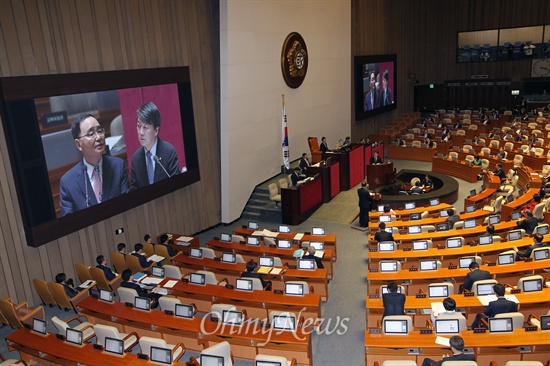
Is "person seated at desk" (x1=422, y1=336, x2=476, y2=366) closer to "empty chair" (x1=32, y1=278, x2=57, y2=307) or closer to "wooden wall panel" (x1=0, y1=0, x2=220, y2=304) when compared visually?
"empty chair" (x1=32, y1=278, x2=57, y2=307)

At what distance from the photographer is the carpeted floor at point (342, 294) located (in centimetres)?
848

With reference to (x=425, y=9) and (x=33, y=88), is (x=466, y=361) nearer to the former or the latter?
(x=33, y=88)

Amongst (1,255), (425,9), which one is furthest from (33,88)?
(425,9)

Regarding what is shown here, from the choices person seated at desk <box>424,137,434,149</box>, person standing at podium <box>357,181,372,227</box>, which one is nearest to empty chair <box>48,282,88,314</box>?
person standing at podium <box>357,181,372,227</box>

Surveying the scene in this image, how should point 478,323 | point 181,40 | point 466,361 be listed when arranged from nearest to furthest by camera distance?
point 466,361 < point 478,323 < point 181,40

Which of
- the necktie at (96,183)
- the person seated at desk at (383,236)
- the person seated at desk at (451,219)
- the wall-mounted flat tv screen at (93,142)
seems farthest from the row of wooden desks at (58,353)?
the person seated at desk at (451,219)

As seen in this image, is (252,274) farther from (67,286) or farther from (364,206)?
(364,206)

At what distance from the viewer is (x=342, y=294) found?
10.7 m

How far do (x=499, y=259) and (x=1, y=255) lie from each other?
10.3 metres

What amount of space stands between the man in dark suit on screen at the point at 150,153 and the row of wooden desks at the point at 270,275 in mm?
2665

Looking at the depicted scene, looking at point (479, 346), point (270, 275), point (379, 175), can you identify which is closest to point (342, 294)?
point (270, 275)

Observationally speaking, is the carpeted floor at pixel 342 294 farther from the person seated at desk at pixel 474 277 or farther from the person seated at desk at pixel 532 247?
the person seated at desk at pixel 532 247

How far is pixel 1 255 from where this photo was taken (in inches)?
399

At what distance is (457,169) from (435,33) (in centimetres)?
1576
